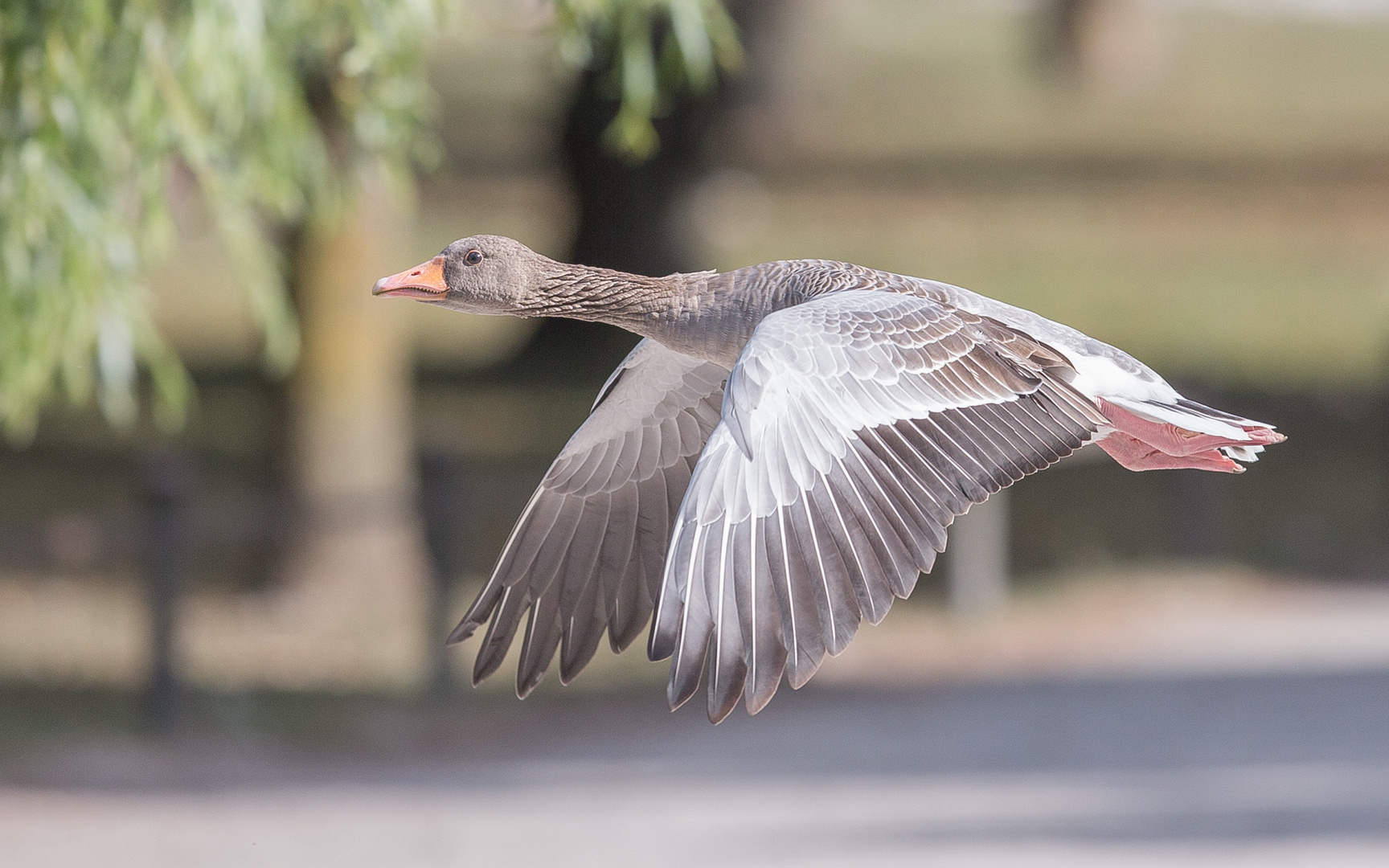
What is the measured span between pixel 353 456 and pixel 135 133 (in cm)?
588

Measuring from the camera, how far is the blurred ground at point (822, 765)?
7.00 meters

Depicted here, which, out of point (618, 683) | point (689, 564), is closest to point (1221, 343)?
point (618, 683)

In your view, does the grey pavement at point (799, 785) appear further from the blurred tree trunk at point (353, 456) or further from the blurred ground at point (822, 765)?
the blurred tree trunk at point (353, 456)

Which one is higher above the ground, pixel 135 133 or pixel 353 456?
pixel 135 133

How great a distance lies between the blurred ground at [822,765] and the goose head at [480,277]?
408cm

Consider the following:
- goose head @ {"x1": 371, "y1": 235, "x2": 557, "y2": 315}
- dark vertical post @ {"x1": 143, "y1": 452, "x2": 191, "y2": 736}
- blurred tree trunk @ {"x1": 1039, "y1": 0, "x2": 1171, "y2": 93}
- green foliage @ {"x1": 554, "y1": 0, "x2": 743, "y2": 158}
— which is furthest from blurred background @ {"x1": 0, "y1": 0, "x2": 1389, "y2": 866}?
blurred tree trunk @ {"x1": 1039, "y1": 0, "x2": 1171, "y2": 93}

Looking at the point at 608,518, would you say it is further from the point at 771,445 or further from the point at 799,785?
the point at 799,785

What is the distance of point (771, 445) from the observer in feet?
9.24

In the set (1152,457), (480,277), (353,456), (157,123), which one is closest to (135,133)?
Answer: (157,123)

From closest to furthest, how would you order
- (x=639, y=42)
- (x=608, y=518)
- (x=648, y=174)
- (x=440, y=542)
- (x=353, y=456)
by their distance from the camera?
(x=608, y=518) < (x=639, y=42) < (x=440, y=542) < (x=353, y=456) < (x=648, y=174)

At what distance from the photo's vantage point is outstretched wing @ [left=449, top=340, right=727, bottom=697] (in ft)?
11.3

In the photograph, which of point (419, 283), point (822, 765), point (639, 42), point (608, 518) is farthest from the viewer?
point (822, 765)

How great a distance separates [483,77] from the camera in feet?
113

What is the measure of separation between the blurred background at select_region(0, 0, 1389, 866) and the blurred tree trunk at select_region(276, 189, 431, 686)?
2cm
